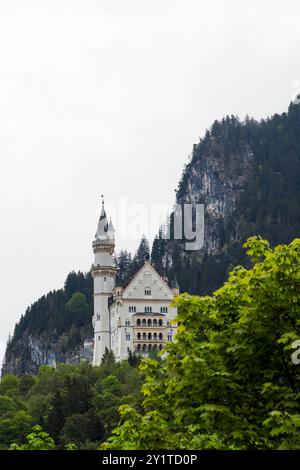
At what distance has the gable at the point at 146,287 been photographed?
160m

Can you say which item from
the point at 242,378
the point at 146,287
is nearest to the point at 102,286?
the point at 146,287

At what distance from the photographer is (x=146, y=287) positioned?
160250 millimetres

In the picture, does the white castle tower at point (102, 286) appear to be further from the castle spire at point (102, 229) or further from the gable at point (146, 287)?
the gable at point (146, 287)

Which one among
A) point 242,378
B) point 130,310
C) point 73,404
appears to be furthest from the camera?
point 130,310

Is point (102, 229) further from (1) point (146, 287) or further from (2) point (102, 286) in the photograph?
(1) point (146, 287)

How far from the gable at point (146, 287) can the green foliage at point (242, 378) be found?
425 feet

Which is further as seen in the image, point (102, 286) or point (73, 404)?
point (102, 286)

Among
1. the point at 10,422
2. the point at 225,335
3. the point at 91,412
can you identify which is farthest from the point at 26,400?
the point at 225,335

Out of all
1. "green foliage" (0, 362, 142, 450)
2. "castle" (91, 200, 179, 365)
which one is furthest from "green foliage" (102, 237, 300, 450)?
"castle" (91, 200, 179, 365)

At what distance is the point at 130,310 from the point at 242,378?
130652mm

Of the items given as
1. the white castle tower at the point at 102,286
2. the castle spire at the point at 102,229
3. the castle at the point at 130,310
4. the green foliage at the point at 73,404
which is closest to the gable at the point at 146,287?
the castle at the point at 130,310

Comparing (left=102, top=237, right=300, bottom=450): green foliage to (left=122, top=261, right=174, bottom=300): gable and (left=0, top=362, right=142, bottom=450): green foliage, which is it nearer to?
(left=0, top=362, right=142, bottom=450): green foliage

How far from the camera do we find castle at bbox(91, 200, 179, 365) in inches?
6171
